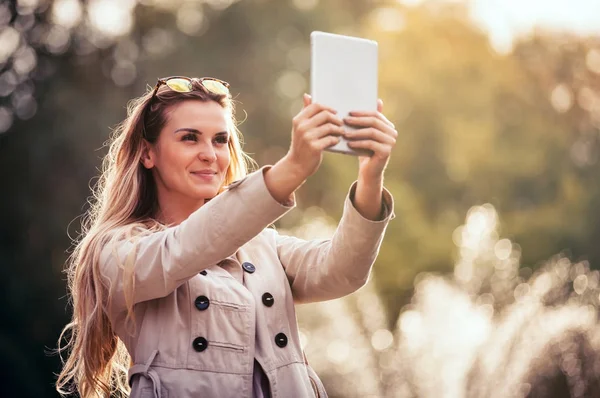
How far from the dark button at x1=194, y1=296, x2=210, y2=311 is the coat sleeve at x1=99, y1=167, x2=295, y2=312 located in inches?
5.5

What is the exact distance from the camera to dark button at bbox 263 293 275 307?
315 centimetres

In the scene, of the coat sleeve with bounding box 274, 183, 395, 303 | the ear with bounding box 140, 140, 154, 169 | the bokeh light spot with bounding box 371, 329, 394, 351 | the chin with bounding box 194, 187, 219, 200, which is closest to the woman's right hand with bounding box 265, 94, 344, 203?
the coat sleeve with bounding box 274, 183, 395, 303

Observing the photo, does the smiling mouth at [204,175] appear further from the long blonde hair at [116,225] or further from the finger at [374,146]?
the finger at [374,146]

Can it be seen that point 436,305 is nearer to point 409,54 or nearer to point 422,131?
point 422,131

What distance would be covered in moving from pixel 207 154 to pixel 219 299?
509 millimetres

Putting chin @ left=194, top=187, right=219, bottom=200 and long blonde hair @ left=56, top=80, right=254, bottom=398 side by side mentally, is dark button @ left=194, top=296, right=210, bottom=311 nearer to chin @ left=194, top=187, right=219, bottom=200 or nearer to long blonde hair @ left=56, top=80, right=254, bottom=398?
long blonde hair @ left=56, top=80, right=254, bottom=398

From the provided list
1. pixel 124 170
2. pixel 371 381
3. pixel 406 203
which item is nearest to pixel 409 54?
pixel 406 203

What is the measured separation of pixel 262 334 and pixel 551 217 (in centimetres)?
1765

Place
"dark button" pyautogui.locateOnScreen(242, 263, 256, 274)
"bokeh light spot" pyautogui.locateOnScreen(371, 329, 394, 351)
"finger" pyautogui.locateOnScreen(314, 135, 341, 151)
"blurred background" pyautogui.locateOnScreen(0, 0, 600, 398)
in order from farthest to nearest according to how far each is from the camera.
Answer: "bokeh light spot" pyautogui.locateOnScreen(371, 329, 394, 351) < "blurred background" pyautogui.locateOnScreen(0, 0, 600, 398) < "dark button" pyautogui.locateOnScreen(242, 263, 256, 274) < "finger" pyautogui.locateOnScreen(314, 135, 341, 151)

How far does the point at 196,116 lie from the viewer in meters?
3.35

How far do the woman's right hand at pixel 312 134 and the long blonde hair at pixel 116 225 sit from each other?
29.8 inches

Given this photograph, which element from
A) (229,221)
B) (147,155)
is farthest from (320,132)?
(147,155)

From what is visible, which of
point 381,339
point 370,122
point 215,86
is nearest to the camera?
point 370,122

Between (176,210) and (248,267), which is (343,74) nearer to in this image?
(248,267)
